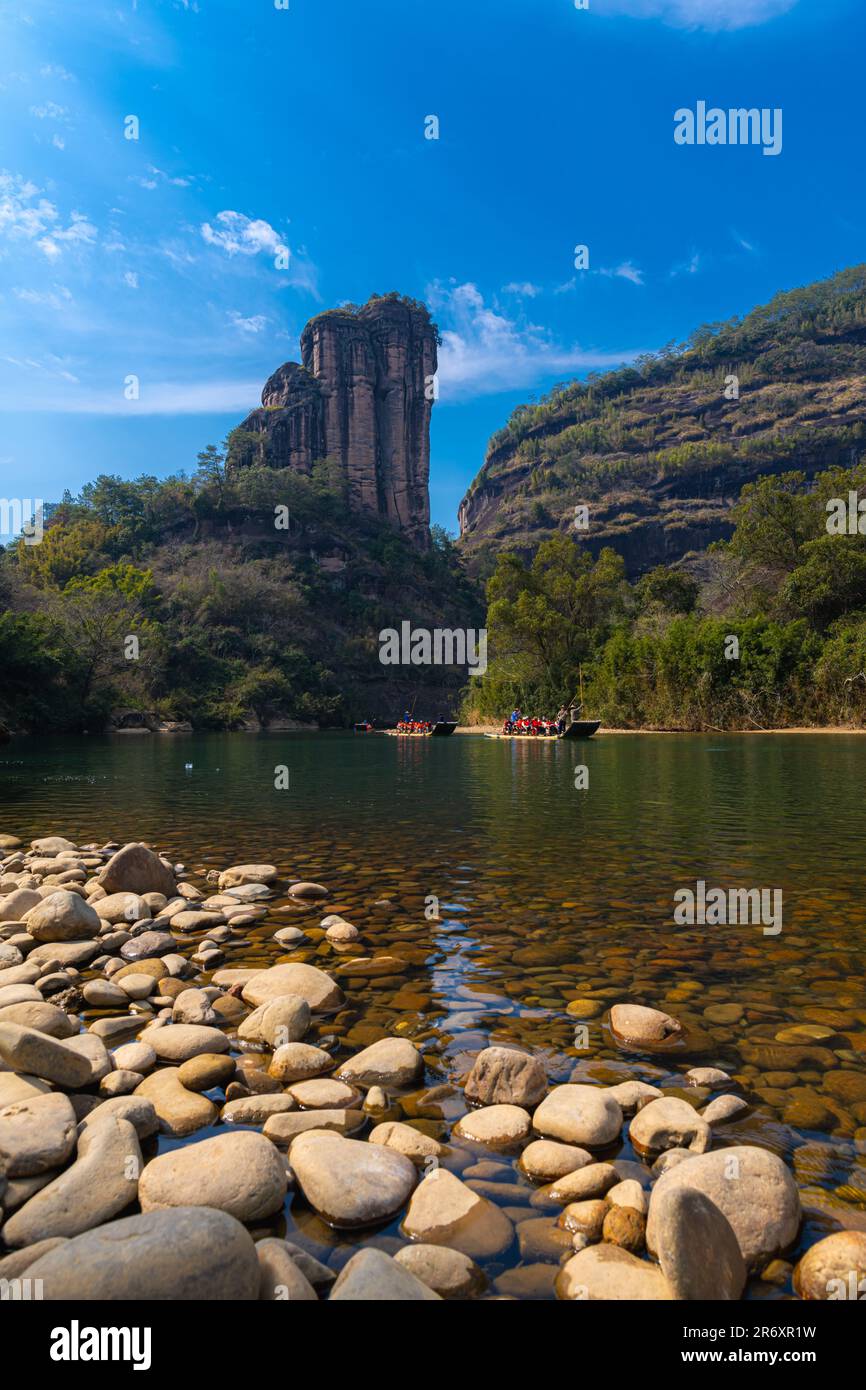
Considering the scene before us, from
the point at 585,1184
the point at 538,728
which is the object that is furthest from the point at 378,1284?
the point at 538,728

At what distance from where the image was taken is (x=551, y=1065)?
3.72 metres

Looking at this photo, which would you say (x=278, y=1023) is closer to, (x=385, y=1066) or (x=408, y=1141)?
(x=385, y=1066)

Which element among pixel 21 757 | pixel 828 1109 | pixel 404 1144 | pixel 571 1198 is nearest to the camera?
pixel 571 1198

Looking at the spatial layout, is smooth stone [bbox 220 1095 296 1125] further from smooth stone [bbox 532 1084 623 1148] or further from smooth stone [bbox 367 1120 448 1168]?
smooth stone [bbox 532 1084 623 1148]

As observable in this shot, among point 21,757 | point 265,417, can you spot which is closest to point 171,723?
point 21,757

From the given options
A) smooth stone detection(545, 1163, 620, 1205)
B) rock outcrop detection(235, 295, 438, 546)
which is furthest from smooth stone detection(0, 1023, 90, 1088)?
rock outcrop detection(235, 295, 438, 546)

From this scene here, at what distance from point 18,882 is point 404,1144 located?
5600 mm

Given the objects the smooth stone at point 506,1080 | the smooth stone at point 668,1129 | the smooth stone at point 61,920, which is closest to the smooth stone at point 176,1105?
the smooth stone at point 506,1080

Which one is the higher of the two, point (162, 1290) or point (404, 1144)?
point (162, 1290)

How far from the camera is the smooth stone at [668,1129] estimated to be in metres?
2.91

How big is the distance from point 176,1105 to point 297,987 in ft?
4.28

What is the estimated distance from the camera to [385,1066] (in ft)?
11.8

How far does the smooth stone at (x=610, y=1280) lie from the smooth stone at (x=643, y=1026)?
5.63ft
